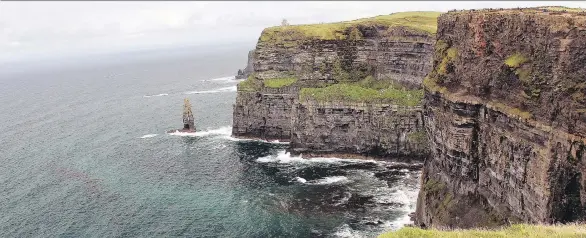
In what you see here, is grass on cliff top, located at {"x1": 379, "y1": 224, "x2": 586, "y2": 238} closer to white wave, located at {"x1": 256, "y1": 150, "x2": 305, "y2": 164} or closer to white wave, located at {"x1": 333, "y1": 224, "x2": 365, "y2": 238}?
white wave, located at {"x1": 333, "y1": 224, "x2": 365, "y2": 238}

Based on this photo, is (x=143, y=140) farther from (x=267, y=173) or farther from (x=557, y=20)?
(x=557, y=20)

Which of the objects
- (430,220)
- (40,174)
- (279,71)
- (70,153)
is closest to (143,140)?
(70,153)

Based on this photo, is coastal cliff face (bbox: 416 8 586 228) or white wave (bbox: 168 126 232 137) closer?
coastal cliff face (bbox: 416 8 586 228)

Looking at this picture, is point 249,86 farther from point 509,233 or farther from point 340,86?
Result: point 509,233

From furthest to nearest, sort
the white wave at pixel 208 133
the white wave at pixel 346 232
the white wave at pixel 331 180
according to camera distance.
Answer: the white wave at pixel 208 133 → the white wave at pixel 331 180 → the white wave at pixel 346 232

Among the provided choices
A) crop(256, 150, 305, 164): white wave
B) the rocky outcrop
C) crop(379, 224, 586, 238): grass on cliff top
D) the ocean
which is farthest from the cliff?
crop(379, 224, 586, 238): grass on cliff top

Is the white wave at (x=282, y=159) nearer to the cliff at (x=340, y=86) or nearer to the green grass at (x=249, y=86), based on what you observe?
the cliff at (x=340, y=86)

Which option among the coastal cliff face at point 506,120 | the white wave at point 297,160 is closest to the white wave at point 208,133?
the white wave at point 297,160
